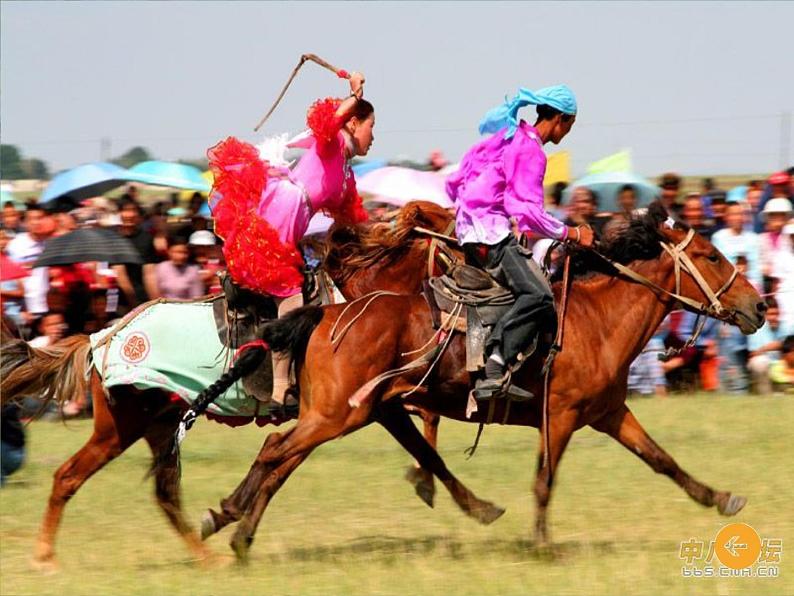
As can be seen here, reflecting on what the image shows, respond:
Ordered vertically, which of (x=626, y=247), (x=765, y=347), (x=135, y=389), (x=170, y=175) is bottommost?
(x=765, y=347)

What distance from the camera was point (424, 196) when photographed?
13.4 m

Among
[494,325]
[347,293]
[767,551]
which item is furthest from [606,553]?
[347,293]

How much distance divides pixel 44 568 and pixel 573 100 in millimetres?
3574

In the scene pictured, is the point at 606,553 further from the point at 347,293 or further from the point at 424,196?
the point at 424,196

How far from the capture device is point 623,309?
747cm

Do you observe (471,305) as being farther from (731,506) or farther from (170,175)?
(170,175)

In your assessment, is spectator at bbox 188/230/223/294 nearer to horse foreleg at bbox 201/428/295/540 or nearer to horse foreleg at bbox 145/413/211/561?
horse foreleg at bbox 145/413/211/561

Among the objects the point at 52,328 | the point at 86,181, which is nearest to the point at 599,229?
the point at 52,328

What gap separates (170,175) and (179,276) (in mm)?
4460

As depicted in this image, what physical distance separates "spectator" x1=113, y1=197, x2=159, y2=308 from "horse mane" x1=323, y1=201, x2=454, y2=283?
13.4ft

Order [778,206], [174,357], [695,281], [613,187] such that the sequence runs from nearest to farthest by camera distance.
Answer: [174,357] → [695,281] → [778,206] → [613,187]

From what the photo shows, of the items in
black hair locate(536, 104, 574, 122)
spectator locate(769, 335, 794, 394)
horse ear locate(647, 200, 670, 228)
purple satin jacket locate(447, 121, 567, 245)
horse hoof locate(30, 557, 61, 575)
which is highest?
black hair locate(536, 104, 574, 122)

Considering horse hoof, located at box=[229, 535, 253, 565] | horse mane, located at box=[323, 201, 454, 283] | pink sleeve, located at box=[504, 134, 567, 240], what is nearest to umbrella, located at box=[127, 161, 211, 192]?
horse mane, located at box=[323, 201, 454, 283]

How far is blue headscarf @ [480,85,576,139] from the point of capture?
7.25m
